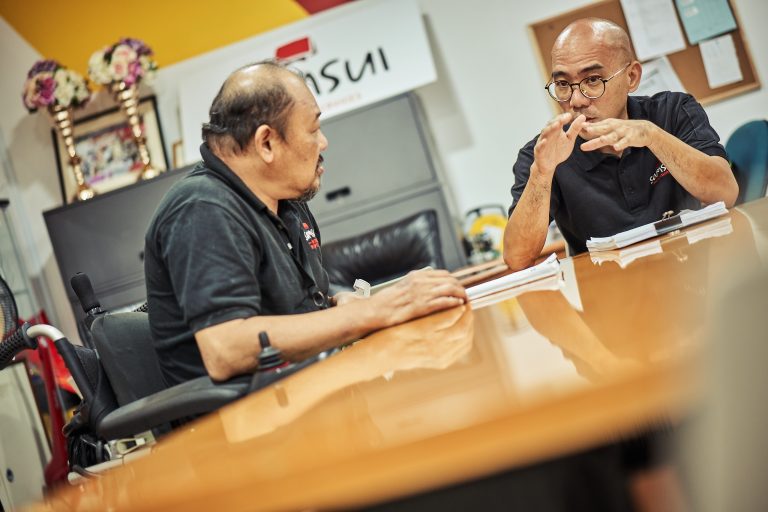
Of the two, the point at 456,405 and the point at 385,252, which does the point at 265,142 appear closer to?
the point at 456,405

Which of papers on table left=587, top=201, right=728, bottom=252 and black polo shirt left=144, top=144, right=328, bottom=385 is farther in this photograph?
papers on table left=587, top=201, right=728, bottom=252

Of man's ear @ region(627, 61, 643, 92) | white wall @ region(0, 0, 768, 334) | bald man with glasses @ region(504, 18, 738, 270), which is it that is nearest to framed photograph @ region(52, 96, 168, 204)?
white wall @ region(0, 0, 768, 334)

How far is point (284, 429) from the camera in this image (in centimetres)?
89

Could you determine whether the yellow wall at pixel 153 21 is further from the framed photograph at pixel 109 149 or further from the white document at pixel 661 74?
the white document at pixel 661 74

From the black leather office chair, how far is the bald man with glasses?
5.05ft

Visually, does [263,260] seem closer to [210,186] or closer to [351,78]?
[210,186]

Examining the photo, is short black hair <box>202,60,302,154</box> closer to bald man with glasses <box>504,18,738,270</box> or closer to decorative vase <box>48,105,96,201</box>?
bald man with glasses <box>504,18,738,270</box>

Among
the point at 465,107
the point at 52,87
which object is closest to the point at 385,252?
the point at 465,107

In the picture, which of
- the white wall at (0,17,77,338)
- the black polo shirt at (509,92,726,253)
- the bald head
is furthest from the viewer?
the white wall at (0,17,77,338)

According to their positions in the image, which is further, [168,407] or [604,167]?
[604,167]

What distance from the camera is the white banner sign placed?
15.6 ft

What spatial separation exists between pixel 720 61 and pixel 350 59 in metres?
2.11

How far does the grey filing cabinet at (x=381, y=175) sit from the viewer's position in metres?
4.62

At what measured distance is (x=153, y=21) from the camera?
526cm
